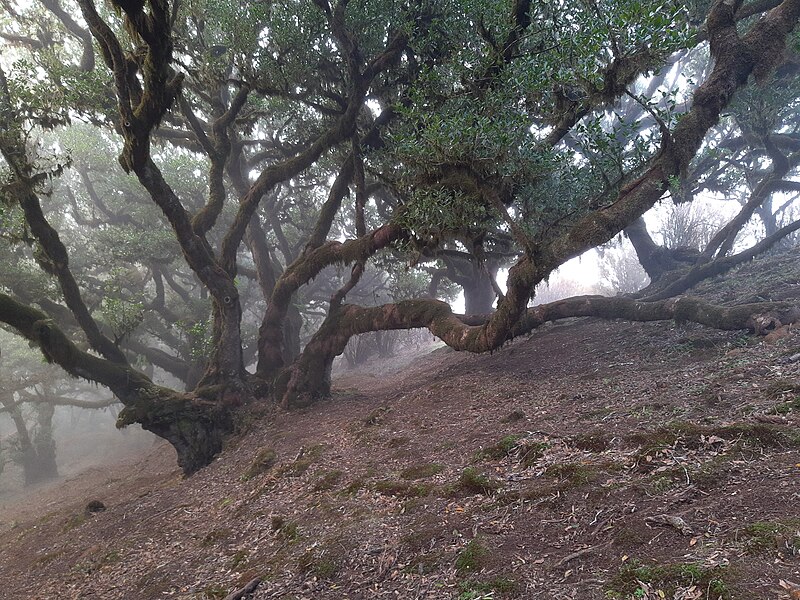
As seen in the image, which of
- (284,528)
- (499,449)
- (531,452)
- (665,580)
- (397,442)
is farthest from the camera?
(397,442)

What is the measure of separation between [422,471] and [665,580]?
Result: 383cm

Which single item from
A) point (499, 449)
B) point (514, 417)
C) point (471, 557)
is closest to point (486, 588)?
point (471, 557)

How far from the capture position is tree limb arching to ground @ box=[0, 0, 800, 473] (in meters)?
7.66

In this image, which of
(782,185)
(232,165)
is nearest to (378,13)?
(232,165)

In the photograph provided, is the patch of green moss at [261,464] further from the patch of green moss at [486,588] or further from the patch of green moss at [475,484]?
the patch of green moss at [486,588]

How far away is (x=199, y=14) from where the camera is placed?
11203 millimetres

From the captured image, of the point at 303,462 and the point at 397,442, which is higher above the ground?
the point at 397,442

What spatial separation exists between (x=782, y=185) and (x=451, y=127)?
15.4 meters

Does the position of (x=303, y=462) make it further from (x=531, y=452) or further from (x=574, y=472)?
(x=574, y=472)

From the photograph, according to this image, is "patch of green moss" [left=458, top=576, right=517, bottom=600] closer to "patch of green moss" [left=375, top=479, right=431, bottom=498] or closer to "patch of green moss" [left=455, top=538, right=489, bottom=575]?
"patch of green moss" [left=455, top=538, right=489, bottom=575]

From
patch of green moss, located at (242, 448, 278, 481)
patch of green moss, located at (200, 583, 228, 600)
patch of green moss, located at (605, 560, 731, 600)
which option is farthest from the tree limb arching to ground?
patch of green moss, located at (200, 583, 228, 600)

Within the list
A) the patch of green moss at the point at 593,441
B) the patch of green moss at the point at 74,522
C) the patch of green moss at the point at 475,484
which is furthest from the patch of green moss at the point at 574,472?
the patch of green moss at the point at 74,522

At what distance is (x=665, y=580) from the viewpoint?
3.16m

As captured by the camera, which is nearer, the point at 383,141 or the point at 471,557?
the point at 471,557
